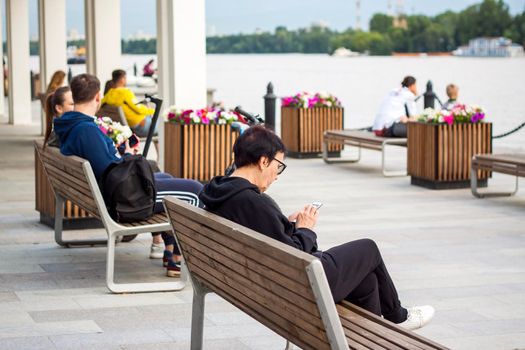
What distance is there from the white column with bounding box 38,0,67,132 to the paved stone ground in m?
8.47

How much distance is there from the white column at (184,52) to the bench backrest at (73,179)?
3.98m

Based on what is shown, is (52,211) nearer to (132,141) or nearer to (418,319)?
(132,141)

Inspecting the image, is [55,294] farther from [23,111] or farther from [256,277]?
[23,111]

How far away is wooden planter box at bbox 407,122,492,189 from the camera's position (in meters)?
11.5

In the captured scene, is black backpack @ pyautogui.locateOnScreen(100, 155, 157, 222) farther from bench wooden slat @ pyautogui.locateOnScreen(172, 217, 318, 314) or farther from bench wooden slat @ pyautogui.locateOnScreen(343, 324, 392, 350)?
bench wooden slat @ pyautogui.locateOnScreen(343, 324, 392, 350)

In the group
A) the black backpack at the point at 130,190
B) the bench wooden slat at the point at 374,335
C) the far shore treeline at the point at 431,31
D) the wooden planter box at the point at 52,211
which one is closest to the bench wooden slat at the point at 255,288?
the bench wooden slat at the point at 374,335

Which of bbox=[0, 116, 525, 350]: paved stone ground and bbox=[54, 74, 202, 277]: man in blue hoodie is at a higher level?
bbox=[54, 74, 202, 277]: man in blue hoodie

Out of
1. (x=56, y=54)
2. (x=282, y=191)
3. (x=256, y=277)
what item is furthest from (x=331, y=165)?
(x=256, y=277)

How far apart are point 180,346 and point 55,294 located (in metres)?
1.42

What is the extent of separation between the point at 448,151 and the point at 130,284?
557cm

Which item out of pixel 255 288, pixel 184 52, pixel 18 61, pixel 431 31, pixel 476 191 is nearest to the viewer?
pixel 255 288

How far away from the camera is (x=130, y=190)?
6797 mm

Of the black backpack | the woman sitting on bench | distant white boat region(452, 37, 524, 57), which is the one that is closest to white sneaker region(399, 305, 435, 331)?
the woman sitting on bench

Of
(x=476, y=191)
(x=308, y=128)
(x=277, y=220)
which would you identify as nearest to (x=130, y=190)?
(x=277, y=220)
